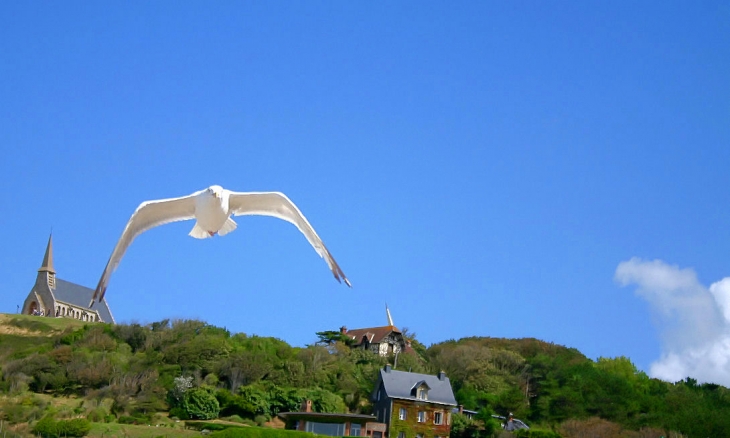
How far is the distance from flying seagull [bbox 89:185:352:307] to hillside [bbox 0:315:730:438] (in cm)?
2270

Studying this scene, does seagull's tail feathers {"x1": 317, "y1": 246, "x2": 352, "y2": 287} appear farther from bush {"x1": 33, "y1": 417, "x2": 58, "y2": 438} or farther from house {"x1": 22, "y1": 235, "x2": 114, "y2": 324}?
house {"x1": 22, "y1": 235, "x2": 114, "y2": 324}

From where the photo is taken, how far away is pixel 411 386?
51125 millimetres

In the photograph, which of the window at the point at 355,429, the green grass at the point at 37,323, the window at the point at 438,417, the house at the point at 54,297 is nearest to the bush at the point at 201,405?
the window at the point at 355,429

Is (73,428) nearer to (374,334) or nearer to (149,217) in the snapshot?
(149,217)

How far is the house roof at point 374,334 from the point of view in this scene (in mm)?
72375

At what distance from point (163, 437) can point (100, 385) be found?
13.9m

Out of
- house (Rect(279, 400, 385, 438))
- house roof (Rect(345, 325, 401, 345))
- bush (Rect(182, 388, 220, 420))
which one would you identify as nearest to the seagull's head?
house (Rect(279, 400, 385, 438))

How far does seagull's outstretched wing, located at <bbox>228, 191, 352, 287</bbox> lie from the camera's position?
18.9 meters

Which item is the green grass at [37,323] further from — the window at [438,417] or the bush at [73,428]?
the bush at [73,428]

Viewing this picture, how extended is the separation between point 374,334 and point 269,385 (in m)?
22.3

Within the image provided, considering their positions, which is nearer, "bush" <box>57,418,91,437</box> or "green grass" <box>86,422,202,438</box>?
"bush" <box>57,418,91,437</box>

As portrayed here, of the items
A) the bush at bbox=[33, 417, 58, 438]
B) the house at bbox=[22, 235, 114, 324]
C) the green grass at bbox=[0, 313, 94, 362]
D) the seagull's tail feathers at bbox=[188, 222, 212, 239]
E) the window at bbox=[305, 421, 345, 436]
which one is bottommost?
the bush at bbox=[33, 417, 58, 438]

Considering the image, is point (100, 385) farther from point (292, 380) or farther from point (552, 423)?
point (552, 423)

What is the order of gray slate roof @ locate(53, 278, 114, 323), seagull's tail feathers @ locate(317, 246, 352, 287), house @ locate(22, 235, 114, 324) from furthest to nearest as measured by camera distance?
gray slate roof @ locate(53, 278, 114, 323) < house @ locate(22, 235, 114, 324) < seagull's tail feathers @ locate(317, 246, 352, 287)
